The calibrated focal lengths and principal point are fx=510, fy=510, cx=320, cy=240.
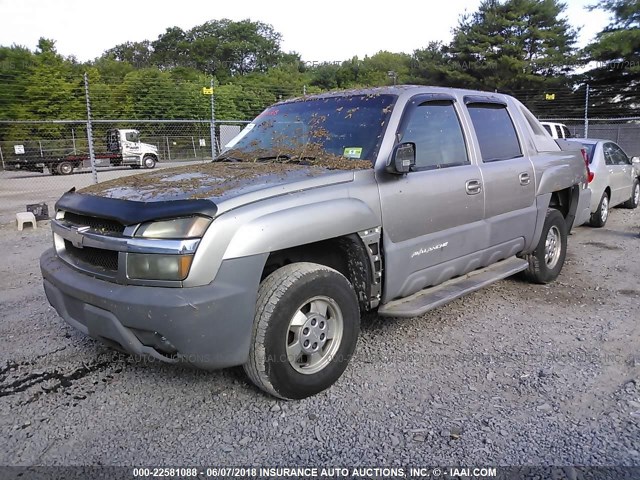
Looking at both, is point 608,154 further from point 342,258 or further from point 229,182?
point 229,182

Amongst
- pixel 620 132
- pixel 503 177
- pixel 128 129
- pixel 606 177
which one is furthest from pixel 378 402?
pixel 620 132

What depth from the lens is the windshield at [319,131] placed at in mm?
3738

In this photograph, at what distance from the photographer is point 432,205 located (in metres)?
3.78

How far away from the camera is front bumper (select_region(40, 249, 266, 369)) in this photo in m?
2.61

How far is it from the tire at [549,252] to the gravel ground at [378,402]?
763mm

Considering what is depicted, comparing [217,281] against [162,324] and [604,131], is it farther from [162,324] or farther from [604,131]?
[604,131]

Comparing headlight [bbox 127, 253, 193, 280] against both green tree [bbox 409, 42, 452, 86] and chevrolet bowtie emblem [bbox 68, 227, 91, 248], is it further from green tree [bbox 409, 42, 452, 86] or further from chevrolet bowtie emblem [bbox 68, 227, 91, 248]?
green tree [bbox 409, 42, 452, 86]

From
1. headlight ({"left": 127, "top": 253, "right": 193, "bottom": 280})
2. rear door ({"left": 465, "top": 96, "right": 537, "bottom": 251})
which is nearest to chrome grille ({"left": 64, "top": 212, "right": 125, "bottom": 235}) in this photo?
headlight ({"left": 127, "top": 253, "right": 193, "bottom": 280})

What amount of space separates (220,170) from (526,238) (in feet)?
9.92

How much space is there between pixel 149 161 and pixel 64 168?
4.28 meters

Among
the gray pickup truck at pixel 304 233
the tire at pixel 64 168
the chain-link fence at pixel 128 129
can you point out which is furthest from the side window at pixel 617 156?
the tire at pixel 64 168

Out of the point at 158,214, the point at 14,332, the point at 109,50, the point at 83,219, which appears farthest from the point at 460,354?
the point at 109,50

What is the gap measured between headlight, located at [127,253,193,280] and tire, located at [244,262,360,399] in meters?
0.48

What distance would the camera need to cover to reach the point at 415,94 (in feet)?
13.1
